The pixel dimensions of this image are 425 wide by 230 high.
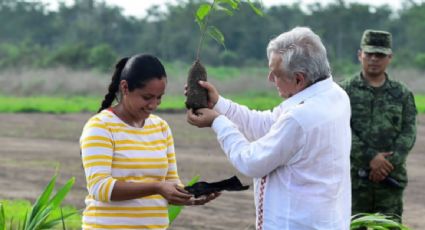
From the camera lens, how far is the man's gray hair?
12.6 ft

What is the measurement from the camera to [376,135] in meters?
6.61

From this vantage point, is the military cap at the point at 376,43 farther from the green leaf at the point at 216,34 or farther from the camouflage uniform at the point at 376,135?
the green leaf at the point at 216,34

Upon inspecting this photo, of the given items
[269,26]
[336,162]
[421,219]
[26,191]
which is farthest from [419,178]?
[269,26]

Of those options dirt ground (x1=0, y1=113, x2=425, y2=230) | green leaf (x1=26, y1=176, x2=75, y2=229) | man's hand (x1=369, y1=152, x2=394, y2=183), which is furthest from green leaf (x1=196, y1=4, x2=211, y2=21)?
dirt ground (x1=0, y1=113, x2=425, y2=230)

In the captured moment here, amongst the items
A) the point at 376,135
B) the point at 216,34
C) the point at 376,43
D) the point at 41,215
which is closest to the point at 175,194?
the point at 216,34

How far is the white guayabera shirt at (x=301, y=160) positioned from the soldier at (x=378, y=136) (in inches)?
103

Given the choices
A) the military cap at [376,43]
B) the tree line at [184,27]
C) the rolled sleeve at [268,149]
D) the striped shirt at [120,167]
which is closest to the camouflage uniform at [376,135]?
the military cap at [376,43]

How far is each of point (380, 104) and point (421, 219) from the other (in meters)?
4.37

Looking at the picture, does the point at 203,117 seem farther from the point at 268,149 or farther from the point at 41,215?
the point at 41,215

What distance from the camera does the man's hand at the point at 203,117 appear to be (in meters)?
4.12

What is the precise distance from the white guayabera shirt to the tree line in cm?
4537

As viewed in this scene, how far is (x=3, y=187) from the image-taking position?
12.2 m

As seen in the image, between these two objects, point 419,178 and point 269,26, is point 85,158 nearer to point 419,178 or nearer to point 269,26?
point 419,178

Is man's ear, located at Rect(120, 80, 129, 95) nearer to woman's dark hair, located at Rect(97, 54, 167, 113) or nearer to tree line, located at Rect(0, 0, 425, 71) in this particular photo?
woman's dark hair, located at Rect(97, 54, 167, 113)
